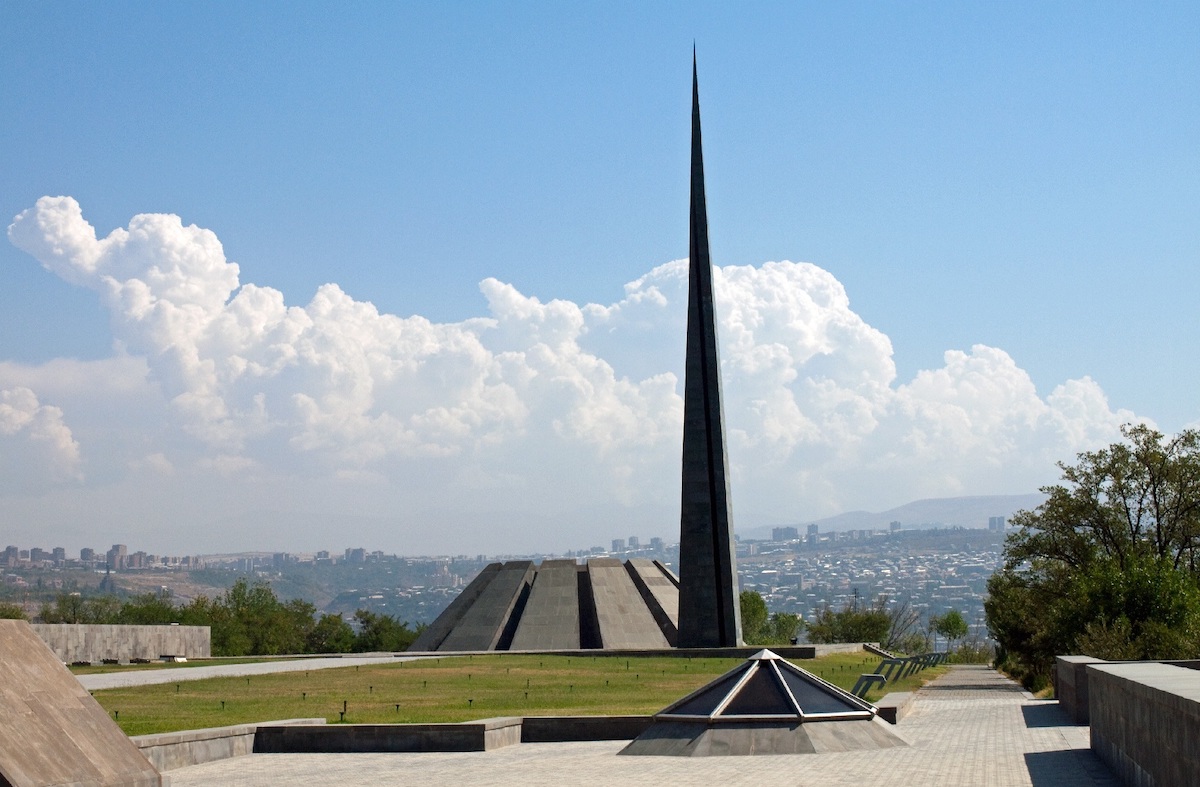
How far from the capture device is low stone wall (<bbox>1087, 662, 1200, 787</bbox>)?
9289 mm

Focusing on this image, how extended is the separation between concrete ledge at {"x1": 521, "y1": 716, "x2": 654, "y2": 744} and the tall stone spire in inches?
832

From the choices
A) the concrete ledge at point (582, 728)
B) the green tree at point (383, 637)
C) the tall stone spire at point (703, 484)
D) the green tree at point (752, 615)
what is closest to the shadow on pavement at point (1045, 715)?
the concrete ledge at point (582, 728)

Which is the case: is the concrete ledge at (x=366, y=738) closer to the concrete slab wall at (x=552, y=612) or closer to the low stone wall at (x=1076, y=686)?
the low stone wall at (x=1076, y=686)

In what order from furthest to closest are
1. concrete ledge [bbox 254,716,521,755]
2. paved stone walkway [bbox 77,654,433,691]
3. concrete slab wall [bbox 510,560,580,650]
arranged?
concrete slab wall [bbox 510,560,580,650] < paved stone walkway [bbox 77,654,433,691] < concrete ledge [bbox 254,716,521,755]

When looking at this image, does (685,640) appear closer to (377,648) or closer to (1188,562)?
(1188,562)

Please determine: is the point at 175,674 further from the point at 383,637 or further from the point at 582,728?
the point at 383,637

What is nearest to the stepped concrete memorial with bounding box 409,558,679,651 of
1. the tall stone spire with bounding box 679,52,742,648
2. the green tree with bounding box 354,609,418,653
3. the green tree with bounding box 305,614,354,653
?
the tall stone spire with bounding box 679,52,742,648

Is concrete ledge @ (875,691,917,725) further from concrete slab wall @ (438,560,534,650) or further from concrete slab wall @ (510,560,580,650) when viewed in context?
concrete slab wall @ (438,560,534,650)

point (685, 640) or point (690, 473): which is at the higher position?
point (690, 473)

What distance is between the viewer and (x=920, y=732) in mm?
17984

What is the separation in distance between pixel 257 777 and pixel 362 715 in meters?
5.78

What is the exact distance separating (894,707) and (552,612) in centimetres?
2404

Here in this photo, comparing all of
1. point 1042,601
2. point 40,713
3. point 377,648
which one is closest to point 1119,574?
point 1042,601

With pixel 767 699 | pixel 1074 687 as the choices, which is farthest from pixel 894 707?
pixel 767 699
